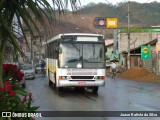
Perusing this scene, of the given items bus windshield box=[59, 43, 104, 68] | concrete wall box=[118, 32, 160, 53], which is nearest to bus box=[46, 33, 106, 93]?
bus windshield box=[59, 43, 104, 68]

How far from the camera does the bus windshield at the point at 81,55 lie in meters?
19.6

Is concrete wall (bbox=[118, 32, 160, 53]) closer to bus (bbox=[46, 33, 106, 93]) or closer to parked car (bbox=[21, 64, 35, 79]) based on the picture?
parked car (bbox=[21, 64, 35, 79])

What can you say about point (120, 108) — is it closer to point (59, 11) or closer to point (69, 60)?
point (69, 60)

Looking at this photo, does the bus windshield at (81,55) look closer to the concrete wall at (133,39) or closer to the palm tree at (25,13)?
the palm tree at (25,13)

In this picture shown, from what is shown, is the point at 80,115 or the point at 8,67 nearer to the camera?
the point at 8,67

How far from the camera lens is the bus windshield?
19625 mm

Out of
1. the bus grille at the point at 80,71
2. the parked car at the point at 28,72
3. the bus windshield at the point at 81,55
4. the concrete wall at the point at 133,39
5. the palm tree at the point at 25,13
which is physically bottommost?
the parked car at the point at 28,72

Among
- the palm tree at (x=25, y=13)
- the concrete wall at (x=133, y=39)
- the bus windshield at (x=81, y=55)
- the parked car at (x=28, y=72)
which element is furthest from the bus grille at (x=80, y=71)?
the concrete wall at (x=133, y=39)

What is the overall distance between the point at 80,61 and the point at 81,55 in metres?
0.35

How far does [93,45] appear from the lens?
20.0 metres

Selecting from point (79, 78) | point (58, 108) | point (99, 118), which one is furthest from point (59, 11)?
point (79, 78)

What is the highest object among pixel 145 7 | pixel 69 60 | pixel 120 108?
pixel 145 7

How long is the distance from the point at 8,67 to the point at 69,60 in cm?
1237

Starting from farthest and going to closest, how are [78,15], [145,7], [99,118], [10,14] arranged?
[145,7] → [99,118] → [10,14] → [78,15]
